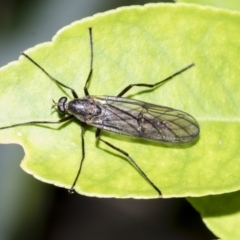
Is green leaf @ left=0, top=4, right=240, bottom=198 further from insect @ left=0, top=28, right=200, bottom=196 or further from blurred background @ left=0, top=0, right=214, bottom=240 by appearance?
blurred background @ left=0, top=0, right=214, bottom=240

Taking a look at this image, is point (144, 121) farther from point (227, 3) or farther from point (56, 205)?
point (56, 205)

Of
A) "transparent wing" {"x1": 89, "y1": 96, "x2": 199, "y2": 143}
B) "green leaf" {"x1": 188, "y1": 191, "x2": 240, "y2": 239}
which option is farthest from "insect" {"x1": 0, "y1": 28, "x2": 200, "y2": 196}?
"green leaf" {"x1": 188, "y1": 191, "x2": 240, "y2": 239}

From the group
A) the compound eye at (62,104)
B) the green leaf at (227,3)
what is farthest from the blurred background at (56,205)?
the green leaf at (227,3)

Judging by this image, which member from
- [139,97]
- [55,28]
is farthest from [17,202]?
[139,97]

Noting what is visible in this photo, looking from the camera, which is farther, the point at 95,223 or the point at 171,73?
the point at 95,223

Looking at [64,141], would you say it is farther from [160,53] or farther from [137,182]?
[160,53]

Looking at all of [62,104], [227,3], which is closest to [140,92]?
[62,104]
